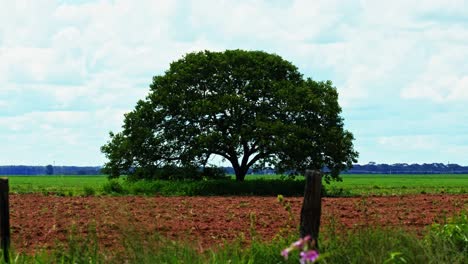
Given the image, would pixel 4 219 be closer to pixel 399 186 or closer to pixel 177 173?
pixel 177 173

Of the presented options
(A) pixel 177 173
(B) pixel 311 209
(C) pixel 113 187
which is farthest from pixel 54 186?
(B) pixel 311 209

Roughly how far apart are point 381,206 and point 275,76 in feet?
49.5

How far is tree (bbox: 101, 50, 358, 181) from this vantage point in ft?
124

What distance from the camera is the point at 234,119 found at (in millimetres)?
38312

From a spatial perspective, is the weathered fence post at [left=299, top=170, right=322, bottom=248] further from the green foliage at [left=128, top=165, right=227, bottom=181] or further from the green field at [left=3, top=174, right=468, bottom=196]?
the green foliage at [left=128, top=165, right=227, bottom=181]

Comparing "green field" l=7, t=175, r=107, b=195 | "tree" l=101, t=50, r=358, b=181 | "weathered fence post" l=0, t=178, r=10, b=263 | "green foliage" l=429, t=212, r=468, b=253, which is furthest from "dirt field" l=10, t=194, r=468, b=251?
"green field" l=7, t=175, r=107, b=195

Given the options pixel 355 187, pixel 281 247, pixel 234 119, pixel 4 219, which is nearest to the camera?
pixel 281 247

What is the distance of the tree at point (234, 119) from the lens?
124 feet

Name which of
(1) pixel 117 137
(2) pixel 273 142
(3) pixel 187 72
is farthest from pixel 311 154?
(1) pixel 117 137

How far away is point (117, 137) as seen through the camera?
41188 mm

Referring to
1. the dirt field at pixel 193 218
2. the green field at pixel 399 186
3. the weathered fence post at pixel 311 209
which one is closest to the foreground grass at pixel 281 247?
the weathered fence post at pixel 311 209

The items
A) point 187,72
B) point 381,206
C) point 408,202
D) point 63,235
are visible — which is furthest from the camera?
point 187,72

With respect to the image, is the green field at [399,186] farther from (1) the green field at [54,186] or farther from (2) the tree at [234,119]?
(1) the green field at [54,186]

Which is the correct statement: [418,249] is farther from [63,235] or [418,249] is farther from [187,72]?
[187,72]
